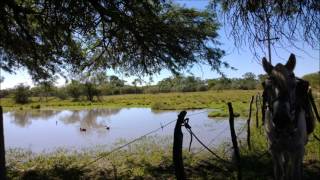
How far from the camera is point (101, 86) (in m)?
22.7

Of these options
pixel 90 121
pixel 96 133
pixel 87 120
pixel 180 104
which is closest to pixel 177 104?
pixel 180 104

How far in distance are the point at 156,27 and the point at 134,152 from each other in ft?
16.2

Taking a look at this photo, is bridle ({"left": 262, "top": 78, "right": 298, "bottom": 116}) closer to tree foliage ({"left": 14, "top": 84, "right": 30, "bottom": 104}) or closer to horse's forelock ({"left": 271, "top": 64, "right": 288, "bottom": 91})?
horse's forelock ({"left": 271, "top": 64, "right": 288, "bottom": 91})

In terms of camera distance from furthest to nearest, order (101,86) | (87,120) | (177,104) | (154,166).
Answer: (177,104)
(87,120)
(101,86)
(154,166)

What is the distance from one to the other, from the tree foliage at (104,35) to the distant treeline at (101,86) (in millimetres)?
930

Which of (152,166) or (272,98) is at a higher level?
(272,98)

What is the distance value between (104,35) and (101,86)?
11.1 metres

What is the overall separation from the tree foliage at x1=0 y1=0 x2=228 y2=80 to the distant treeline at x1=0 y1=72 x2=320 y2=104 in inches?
36.6

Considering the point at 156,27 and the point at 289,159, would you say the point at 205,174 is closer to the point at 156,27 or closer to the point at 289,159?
the point at 156,27

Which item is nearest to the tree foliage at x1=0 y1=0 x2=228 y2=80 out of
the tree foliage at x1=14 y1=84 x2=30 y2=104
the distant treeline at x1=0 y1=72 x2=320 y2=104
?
the distant treeline at x1=0 y1=72 x2=320 y2=104

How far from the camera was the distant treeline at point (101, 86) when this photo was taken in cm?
1438

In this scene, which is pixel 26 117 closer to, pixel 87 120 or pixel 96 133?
pixel 87 120

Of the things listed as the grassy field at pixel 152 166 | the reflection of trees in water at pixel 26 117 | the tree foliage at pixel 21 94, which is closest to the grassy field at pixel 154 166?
the grassy field at pixel 152 166

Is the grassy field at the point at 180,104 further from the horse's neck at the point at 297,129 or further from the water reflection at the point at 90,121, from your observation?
the horse's neck at the point at 297,129
